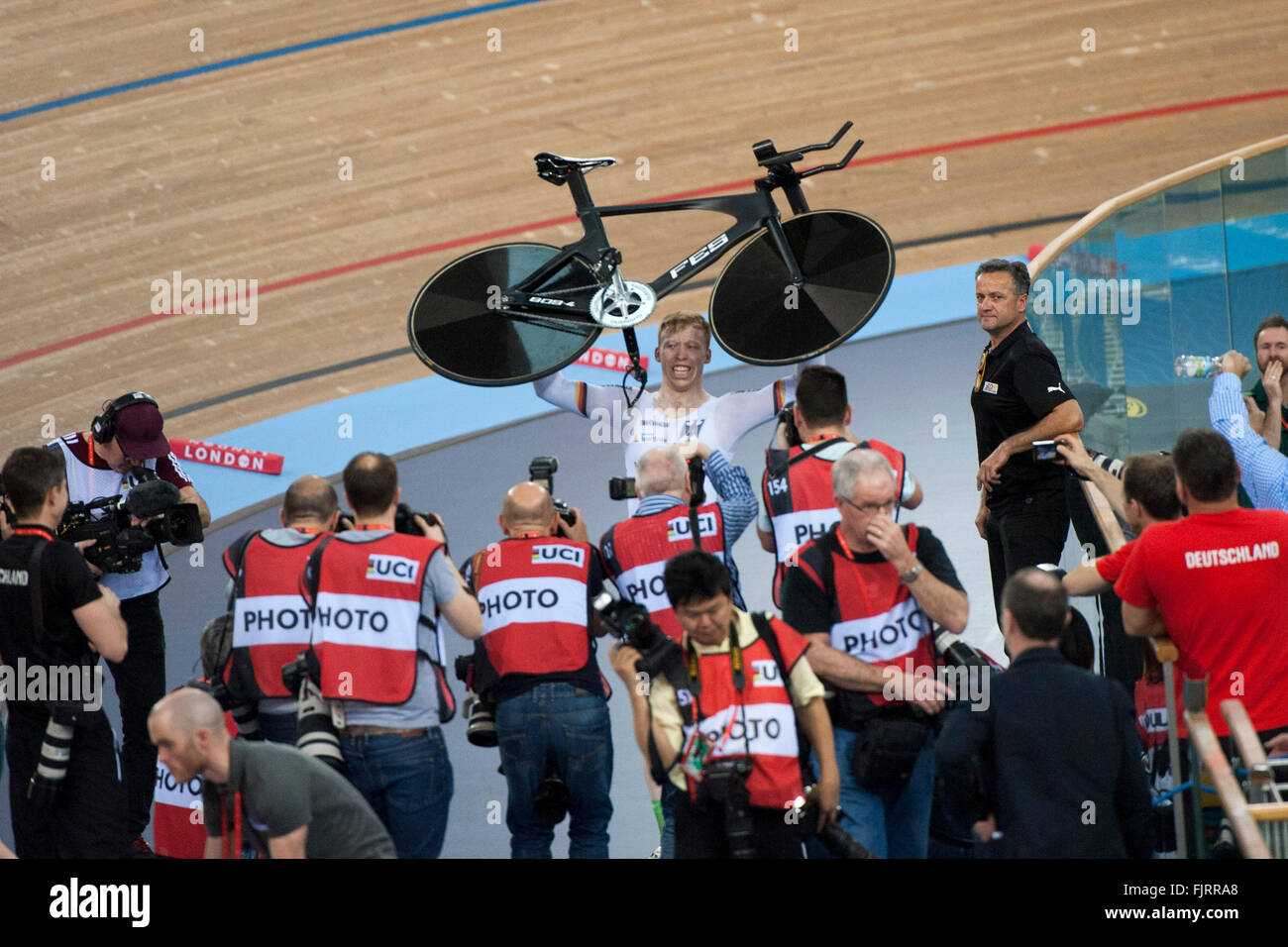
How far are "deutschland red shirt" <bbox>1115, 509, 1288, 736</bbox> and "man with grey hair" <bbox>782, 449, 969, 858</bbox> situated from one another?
1.62 feet

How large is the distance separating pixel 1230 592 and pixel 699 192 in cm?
644

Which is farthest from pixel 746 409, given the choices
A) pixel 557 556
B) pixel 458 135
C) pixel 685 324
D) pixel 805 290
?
pixel 458 135

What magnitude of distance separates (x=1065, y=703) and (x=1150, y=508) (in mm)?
1051

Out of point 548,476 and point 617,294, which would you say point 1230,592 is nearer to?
point 617,294

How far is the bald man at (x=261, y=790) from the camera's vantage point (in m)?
3.37

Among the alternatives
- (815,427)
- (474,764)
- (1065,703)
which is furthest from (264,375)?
(1065,703)

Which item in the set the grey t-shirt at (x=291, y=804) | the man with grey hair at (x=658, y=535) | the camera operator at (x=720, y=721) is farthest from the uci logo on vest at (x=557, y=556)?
the grey t-shirt at (x=291, y=804)

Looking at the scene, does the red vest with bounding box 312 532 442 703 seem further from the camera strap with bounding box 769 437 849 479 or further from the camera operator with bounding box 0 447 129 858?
the camera strap with bounding box 769 437 849 479

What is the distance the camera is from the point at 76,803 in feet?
14.4

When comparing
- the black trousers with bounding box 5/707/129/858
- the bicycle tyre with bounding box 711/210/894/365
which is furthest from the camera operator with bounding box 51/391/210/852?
the bicycle tyre with bounding box 711/210/894/365

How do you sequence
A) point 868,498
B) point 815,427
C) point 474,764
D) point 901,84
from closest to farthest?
point 868,498, point 815,427, point 474,764, point 901,84

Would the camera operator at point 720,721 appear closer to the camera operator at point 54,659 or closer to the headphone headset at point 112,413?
the camera operator at point 54,659
